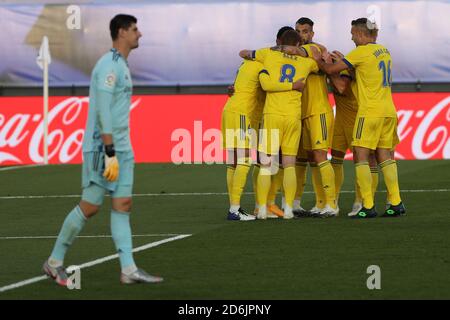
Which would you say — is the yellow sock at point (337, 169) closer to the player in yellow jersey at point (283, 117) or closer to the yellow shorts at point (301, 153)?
the yellow shorts at point (301, 153)

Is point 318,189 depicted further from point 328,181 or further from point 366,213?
point 366,213

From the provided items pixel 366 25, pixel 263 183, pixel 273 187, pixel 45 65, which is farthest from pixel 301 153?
pixel 45 65

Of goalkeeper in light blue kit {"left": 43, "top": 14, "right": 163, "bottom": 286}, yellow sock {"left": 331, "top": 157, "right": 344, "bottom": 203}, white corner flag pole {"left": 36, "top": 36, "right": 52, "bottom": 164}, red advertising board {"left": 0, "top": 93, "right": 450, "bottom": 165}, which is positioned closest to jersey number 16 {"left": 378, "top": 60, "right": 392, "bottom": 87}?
yellow sock {"left": 331, "top": 157, "right": 344, "bottom": 203}

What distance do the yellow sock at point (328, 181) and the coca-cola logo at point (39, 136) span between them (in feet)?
35.1

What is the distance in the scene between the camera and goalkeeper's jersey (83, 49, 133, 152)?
9.93m

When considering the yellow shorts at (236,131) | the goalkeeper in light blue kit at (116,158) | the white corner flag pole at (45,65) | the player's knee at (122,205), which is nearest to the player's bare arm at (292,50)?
the yellow shorts at (236,131)

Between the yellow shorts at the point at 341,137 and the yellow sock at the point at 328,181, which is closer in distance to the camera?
the yellow sock at the point at 328,181

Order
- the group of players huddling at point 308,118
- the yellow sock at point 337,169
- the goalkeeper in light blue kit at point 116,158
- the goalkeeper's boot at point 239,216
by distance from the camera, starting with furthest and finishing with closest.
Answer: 1. the yellow sock at point 337,169
2. the goalkeeper's boot at point 239,216
3. the group of players huddling at point 308,118
4. the goalkeeper in light blue kit at point 116,158

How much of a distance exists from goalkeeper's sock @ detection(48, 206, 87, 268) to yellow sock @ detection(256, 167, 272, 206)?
15.7ft

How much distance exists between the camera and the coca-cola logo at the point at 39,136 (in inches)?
998

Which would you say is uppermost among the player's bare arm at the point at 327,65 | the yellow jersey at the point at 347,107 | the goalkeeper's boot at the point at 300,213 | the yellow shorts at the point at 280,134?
the player's bare arm at the point at 327,65

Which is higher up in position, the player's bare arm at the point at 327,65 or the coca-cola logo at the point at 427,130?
the player's bare arm at the point at 327,65
